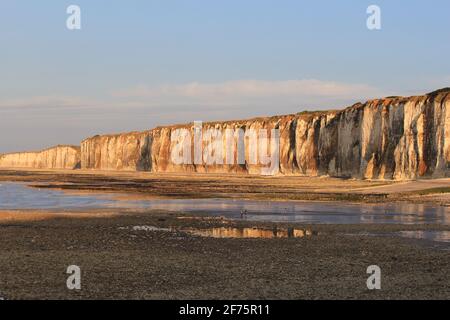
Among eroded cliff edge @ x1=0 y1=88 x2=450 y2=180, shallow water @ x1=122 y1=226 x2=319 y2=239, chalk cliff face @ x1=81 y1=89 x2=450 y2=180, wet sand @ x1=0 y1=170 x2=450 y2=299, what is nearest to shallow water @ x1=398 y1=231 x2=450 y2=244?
wet sand @ x1=0 y1=170 x2=450 y2=299

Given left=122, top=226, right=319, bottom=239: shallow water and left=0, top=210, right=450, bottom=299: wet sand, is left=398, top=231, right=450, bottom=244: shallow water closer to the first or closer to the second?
left=0, top=210, right=450, bottom=299: wet sand

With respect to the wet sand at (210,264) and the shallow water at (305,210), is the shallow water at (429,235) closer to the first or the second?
the wet sand at (210,264)

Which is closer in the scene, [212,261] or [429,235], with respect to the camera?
[212,261]

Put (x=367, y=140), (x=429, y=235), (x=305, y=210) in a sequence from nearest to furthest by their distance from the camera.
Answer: (x=429, y=235)
(x=305, y=210)
(x=367, y=140)

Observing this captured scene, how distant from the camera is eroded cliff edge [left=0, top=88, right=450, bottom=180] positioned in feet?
249

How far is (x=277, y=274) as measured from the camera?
48.0 feet

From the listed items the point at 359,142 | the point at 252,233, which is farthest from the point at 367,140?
the point at 252,233

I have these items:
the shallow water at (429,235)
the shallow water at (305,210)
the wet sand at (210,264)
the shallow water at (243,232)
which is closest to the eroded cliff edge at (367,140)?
the shallow water at (305,210)

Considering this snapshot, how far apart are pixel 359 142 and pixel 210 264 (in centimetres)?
8326

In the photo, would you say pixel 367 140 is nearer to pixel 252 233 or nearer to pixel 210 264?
pixel 252 233

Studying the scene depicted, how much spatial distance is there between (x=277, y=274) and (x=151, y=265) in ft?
10.7

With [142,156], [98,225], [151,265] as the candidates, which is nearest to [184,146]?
[142,156]

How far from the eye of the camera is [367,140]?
300ft
